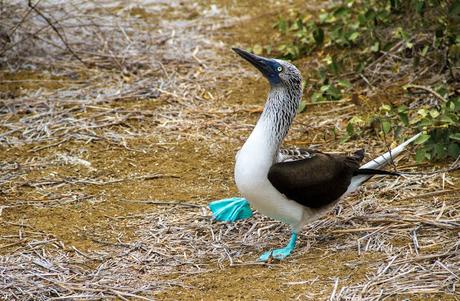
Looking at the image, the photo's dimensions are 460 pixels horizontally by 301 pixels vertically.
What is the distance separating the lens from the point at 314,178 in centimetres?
556

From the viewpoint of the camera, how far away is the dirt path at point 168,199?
201 inches

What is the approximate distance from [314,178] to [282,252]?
1.64 feet

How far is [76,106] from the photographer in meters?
8.16

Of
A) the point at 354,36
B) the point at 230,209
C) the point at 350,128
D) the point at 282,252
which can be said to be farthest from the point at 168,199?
the point at 354,36

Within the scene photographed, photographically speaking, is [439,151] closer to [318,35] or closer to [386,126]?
[386,126]

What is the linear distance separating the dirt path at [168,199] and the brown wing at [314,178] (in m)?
0.30

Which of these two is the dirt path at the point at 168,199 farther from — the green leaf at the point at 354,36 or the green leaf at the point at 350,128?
the green leaf at the point at 354,36

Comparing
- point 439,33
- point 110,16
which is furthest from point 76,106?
point 439,33

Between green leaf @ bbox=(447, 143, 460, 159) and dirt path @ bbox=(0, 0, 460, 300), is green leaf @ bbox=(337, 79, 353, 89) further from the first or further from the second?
green leaf @ bbox=(447, 143, 460, 159)

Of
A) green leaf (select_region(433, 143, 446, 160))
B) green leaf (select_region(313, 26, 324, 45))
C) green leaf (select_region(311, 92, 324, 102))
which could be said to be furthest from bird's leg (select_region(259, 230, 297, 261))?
green leaf (select_region(313, 26, 324, 45))

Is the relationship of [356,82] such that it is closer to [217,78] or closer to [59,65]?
[217,78]

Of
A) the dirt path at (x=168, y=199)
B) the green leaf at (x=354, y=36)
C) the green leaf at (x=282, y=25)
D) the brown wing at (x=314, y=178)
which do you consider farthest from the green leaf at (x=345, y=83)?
the brown wing at (x=314, y=178)

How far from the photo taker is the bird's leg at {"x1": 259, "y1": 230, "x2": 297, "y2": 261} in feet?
17.8

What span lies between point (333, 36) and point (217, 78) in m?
1.23
